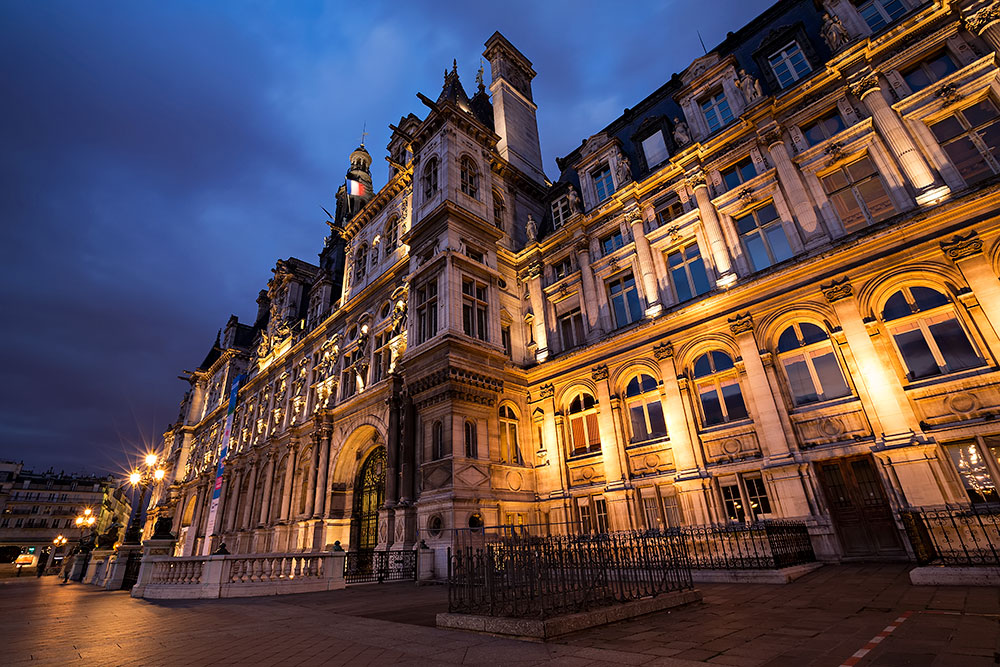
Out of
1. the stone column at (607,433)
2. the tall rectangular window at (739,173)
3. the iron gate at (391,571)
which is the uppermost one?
the tall rectangular window at (739,173)

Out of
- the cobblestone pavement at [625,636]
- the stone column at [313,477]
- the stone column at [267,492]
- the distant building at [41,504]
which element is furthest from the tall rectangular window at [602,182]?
the distant building at [41,504]

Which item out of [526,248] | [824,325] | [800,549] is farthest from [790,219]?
[526,248]

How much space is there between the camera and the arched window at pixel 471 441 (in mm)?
17516

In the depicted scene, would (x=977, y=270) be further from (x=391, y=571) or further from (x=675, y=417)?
(x=391, y=571)

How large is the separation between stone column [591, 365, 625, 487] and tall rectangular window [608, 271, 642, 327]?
2528 mm

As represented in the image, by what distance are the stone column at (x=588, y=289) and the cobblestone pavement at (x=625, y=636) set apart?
483 inches

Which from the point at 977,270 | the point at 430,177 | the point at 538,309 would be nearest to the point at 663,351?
the point at 538,309

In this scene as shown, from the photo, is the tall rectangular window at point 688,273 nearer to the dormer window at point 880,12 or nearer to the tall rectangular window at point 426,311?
the dormer window at point 880,12

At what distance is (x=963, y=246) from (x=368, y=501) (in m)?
25.8

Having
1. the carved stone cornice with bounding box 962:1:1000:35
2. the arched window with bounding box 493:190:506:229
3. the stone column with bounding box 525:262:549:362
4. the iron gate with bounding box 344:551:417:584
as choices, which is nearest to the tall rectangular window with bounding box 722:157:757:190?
the carved stone cornice with bounding box 962:1:1000:35

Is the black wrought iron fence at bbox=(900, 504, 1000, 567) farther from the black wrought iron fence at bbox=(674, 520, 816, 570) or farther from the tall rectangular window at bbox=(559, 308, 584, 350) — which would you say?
the tall rectangular window at bbox=(559, 308, 584, 350)

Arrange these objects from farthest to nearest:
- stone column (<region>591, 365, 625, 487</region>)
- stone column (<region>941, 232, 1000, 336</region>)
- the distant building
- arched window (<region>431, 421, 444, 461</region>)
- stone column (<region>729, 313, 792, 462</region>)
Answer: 1. the distant building
2. arched window (<region>431, 421, 444, 461</region>)
3. stone column (<region>591, 365, 625, 487</region>)
4. stone column (<region>729, 313, 792, 462</region>)
5. stone column (<region>941, 232, 1000, 336</region>)

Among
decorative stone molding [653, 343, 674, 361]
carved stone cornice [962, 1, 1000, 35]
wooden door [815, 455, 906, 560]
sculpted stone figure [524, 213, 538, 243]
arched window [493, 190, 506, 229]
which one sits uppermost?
arched window [493, 190, 506, 229]

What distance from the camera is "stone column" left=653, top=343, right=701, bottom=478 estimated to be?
48.8ft
